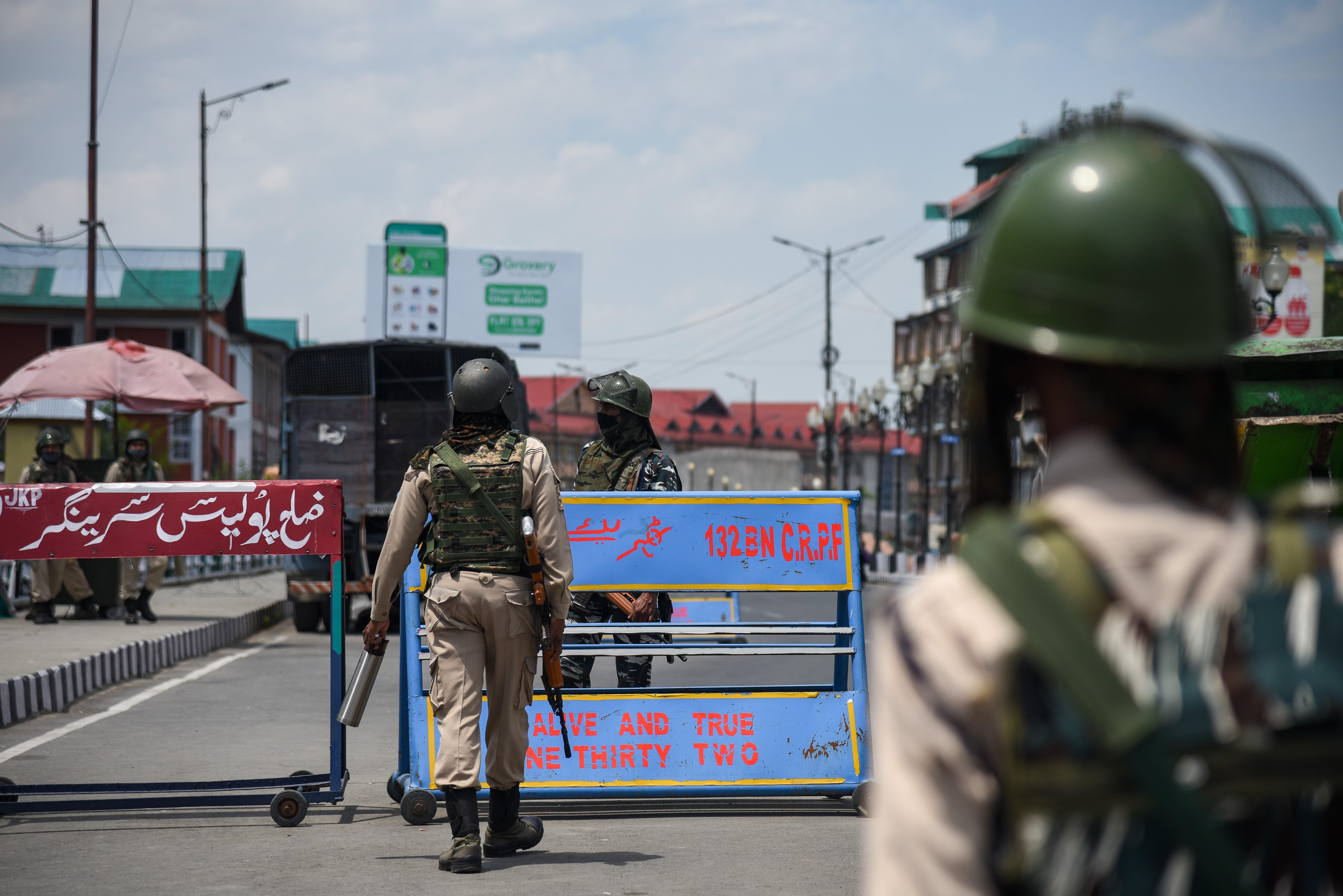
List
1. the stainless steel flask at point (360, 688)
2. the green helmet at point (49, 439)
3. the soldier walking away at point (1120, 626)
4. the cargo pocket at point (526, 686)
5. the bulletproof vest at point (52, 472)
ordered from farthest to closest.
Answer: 1. the green helmet at point (49, 439)
2. the bulletproof vest at point (52, 472)
3. the stainless steel flask at point (360, 688)
4. the cargo pocket at point (526, 686)
5. the soldier walking away at point (1120, 626)

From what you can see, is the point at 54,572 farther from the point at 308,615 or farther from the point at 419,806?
the point at 419,806

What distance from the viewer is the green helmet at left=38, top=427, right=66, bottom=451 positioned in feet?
53.3

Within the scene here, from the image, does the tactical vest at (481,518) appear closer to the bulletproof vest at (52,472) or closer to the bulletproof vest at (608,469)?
the bulletproof vest at (608,469)

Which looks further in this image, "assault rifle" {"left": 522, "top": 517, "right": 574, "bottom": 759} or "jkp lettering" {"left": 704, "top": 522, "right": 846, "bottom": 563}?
"jkp lettering" {"left": 704, "top": 522, "right": 846, "bottom": 563}

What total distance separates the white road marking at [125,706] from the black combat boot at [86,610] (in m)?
2.47

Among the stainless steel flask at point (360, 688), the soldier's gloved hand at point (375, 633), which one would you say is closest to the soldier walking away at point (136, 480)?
the stainless steel flask at point (360, 688)

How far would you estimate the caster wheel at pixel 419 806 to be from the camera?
21.3ft

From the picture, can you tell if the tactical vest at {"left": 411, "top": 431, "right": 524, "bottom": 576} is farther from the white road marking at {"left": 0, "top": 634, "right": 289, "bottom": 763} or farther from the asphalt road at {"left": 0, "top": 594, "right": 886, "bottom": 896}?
the white road marking at {"left": 0, "top": 634, "right": 289, "bottom": 763}

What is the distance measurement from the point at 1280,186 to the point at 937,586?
674 millimetres

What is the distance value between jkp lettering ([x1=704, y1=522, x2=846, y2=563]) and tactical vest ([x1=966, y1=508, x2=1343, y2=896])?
548cm

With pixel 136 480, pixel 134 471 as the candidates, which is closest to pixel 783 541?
pixel 134 471

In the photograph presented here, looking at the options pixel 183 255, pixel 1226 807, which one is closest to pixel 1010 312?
pixel 1226 807

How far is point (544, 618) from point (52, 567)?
482 inches

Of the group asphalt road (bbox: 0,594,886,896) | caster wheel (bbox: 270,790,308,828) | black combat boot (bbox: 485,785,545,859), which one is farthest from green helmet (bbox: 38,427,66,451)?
black combat boot (bbox: 485,785,545,859)
